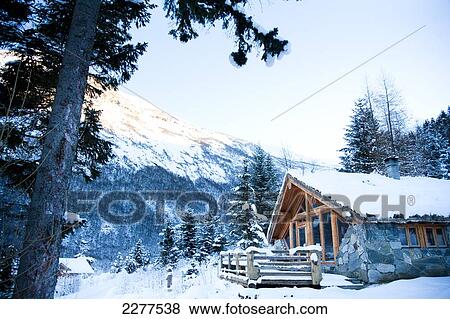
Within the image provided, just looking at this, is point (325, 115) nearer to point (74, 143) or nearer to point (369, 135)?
point (74, 143)

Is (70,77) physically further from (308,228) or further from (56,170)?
(308,228)

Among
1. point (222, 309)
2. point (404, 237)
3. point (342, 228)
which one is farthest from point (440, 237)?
point (222, 309)

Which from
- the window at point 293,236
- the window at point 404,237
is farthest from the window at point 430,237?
the window at point 293,236

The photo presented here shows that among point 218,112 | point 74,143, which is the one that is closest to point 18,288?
point 74,143

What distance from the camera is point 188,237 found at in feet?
66.8

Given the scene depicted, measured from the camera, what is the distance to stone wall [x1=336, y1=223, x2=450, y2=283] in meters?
8.52

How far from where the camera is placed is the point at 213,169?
49812 millimetres

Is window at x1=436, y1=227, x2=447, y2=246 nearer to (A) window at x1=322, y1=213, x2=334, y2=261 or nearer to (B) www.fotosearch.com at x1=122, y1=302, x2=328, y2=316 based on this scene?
(A) window at x1=322, y1=213, x2=334, y2=261

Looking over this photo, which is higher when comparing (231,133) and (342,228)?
(231,133)

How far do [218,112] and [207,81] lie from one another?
1.34 metres

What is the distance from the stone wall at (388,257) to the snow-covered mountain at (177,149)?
35.2 meters

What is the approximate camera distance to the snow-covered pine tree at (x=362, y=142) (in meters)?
20.5

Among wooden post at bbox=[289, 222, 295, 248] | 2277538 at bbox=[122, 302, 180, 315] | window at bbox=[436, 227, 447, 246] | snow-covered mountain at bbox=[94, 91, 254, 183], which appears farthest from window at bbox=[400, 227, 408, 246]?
snow-covered mountain at bbox=[94, 91, 254, 183]

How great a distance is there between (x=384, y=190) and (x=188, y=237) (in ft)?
44.5
